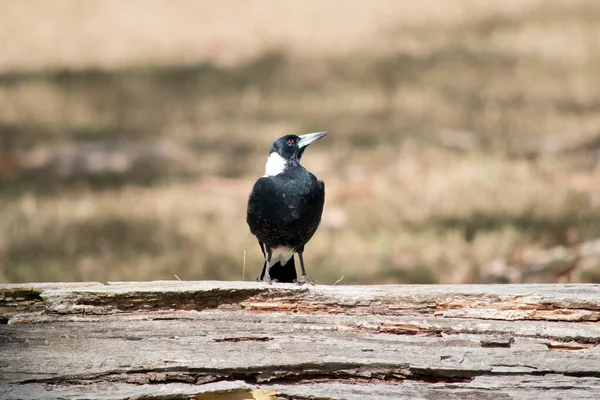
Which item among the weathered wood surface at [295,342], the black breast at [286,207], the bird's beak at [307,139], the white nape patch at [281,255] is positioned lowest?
the weathered wood surface at [295,342]

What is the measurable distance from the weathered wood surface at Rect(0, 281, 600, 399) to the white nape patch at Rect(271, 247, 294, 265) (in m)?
0.92

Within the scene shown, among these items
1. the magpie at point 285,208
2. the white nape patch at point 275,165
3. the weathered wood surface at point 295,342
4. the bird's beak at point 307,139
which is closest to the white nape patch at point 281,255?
the magpie at point 285,208

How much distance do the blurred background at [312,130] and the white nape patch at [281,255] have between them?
4.49 feet

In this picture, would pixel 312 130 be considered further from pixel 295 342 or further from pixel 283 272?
pixel 295 342

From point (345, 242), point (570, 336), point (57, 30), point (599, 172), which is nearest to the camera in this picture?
point (570, 336)

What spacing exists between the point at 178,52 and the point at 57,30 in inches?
73.4

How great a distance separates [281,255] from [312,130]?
5.34m

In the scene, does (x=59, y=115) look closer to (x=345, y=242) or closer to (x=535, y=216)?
(x=345, y=242)

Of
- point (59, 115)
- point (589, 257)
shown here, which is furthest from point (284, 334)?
point (59, 115)

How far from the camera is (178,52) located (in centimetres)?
1205

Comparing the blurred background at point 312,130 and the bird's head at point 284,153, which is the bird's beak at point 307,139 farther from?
the blurred background at point 312,130

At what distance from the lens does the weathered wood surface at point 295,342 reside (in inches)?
114

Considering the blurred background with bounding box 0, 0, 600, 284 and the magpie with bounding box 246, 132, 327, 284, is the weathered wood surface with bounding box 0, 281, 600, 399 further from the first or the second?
the blurred background with bounding box 0, 0, 600, 284

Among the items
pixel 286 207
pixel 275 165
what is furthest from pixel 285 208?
pixel 275 165
